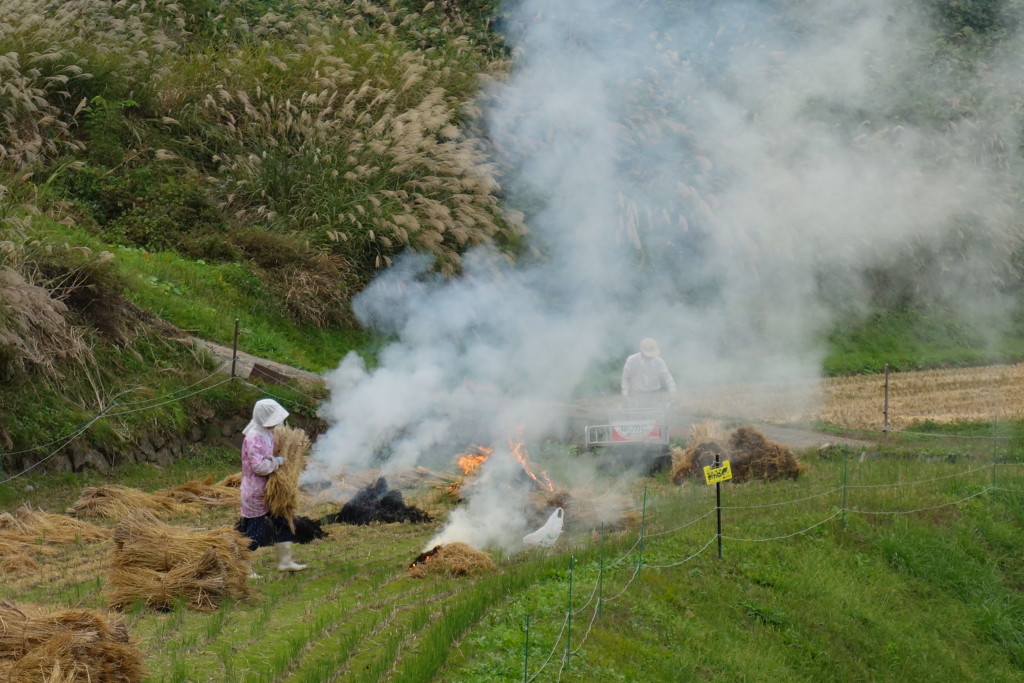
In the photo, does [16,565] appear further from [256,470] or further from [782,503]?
[782,503]

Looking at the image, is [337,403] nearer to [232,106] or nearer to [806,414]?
[806,414]

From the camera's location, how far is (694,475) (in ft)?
52.8

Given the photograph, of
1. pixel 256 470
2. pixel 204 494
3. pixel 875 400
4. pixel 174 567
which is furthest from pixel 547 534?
pixel 875 400

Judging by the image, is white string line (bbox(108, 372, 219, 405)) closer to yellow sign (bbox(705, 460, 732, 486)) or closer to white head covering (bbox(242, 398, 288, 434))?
white head covering (bbox(242, 398, 288, 434))

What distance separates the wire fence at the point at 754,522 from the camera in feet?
30.3

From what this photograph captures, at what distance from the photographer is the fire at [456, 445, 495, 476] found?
15.4 m

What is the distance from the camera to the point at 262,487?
11.4 m

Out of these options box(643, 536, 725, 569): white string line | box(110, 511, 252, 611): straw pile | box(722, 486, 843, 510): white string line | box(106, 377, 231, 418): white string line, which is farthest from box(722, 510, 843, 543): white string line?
box(106, 377, 231, 418): white string line

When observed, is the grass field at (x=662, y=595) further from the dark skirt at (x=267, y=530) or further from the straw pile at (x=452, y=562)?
the dark skirt at (x=267, y=530)

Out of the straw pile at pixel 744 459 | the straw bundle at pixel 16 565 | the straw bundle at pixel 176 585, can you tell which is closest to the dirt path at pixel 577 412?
the straw pile at pixel 744 459

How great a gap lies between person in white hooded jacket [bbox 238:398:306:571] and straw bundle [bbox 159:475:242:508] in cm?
308

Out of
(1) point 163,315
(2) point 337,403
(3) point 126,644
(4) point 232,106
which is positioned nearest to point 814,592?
(3) point 126,644

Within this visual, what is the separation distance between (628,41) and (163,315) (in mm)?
15291

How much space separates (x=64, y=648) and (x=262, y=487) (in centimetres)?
391
